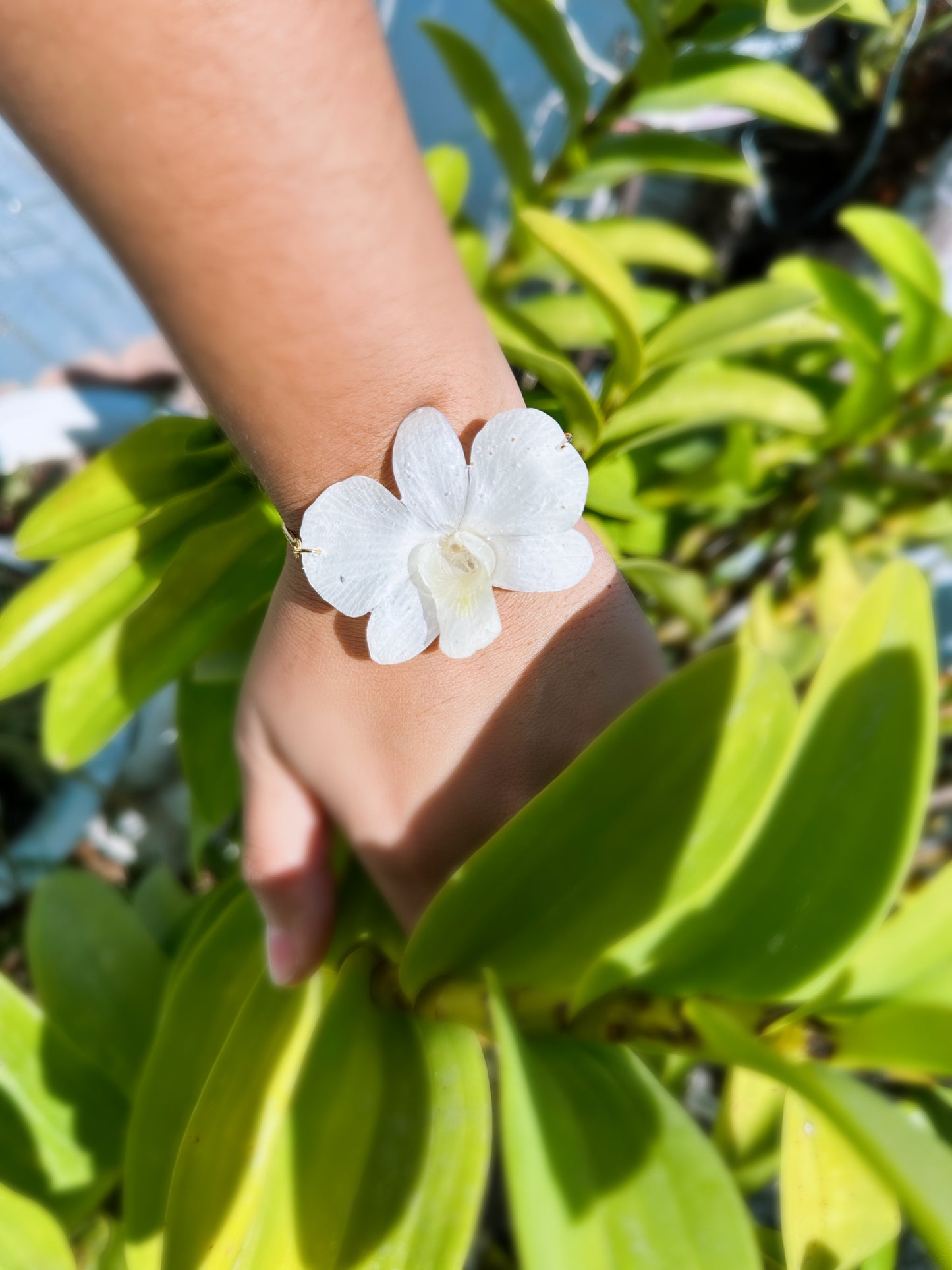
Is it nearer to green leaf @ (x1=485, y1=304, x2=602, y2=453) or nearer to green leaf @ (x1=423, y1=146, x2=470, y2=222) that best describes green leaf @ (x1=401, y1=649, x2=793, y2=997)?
green leaf @ (x1=485, y1=304, x2=602, y2=453)

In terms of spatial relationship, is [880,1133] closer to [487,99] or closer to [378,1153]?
[378,1153]

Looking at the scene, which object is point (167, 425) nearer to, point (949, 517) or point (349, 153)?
point (349, 153)

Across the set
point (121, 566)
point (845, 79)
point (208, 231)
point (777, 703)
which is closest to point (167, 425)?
point (121, 566)

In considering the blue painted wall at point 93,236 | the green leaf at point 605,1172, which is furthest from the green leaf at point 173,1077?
the blue painted wall at point 93,236

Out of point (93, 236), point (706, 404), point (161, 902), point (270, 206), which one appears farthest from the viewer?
point (93, 236)

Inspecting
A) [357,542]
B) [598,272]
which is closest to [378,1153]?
[357,542]

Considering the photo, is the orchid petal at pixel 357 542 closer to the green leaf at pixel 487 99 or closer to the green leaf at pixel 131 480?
the green leaf at pixel 131 480

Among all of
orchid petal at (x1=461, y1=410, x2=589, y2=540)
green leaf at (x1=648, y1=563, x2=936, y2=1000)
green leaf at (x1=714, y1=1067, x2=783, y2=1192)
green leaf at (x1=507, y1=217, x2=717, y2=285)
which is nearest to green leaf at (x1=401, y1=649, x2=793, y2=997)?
green leaf at (x1=648, y1=563, x2=936, y2=1000)
